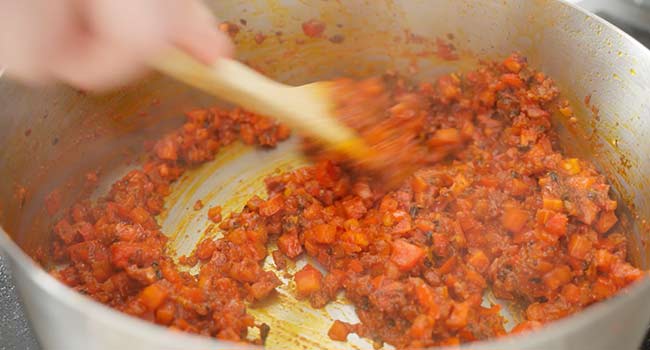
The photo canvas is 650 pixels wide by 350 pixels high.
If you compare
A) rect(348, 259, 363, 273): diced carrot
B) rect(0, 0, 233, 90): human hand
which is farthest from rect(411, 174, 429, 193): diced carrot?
rect(0, 0, 233, 90): human hand

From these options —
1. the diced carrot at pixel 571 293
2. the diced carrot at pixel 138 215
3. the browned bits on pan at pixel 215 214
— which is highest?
the diced carrot at pixel 571 293

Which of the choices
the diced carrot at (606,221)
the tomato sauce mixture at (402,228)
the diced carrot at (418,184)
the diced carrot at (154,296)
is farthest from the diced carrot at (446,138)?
the diced carrot at (154,296)

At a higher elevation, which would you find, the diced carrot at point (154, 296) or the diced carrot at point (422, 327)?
the diced carrot at point (422, 327)

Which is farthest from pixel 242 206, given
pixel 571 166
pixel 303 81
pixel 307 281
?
pixel 571 166

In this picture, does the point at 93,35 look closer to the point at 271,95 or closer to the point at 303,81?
the point at 271,95

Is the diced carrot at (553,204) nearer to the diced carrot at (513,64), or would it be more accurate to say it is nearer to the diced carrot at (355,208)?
the diced carrot at (513,64)

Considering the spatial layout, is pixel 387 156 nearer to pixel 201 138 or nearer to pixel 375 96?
pixel 375 96
